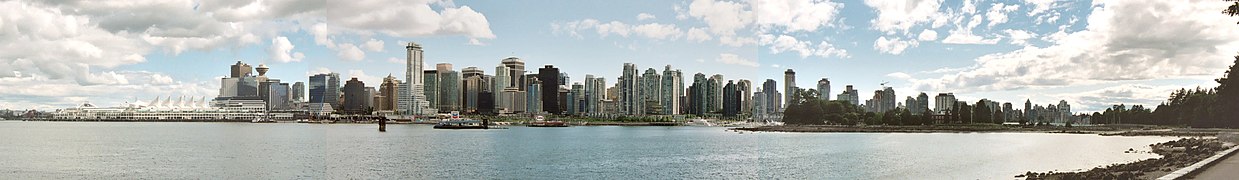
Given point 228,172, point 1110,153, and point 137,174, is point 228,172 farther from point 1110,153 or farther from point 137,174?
point 1110,153

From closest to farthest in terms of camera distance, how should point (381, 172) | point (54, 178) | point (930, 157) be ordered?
1. point (54, 178)
2. point (381, 172)
3. point (930, 157)

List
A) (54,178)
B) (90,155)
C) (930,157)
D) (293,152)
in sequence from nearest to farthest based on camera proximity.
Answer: (54,178) → (930,157) → (90,155) → (293,152)

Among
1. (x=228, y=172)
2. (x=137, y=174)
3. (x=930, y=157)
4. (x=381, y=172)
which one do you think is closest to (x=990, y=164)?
(x=930, y=157)

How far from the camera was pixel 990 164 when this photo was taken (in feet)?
159

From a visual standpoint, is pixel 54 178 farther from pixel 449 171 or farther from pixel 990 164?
pixel 990 164

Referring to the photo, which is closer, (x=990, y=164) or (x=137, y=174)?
(x=137, y=174)

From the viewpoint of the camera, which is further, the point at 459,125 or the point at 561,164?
the point at 459,125

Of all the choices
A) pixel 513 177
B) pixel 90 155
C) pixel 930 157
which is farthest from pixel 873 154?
pixel 90 155

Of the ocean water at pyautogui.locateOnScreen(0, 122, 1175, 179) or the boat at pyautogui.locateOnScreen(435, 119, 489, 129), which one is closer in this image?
the ocean water at pyautogui.locateOnScreen(0, 122, 1175, 179)

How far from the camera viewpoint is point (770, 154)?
196 ft

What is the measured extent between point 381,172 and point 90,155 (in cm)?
2599

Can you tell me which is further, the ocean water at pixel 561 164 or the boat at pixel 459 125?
the boat at pixel 459 125

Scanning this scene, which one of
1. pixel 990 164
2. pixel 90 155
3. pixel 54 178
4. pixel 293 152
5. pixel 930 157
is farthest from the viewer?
pixel 293 152

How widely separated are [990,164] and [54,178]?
43.0 m
